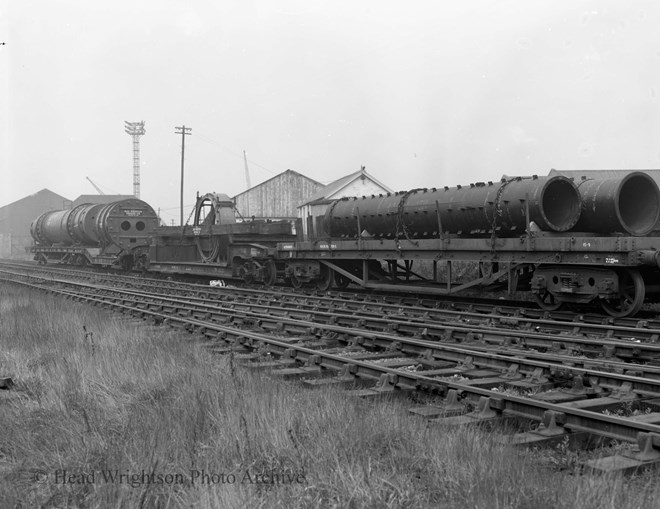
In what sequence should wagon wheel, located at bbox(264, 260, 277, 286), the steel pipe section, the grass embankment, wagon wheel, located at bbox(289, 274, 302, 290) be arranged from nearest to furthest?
the grass embankment, wagon wheel, located at bbox(289, 274, 302, 290), wagon wheel, located at bbox(264, 260, 277, 286), the steel pipe section

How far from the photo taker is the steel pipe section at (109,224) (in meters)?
29.1

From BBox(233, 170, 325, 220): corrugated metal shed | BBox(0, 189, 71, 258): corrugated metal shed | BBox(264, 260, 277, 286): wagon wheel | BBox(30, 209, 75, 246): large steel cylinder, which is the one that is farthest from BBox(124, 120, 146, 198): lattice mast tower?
BBox(264, 260, 277, 286): wagon wheel

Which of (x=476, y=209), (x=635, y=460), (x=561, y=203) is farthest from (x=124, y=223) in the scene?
(x=635, y=460)

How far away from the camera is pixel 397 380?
625cm

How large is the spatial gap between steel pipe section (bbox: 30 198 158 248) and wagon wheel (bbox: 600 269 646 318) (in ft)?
64.9

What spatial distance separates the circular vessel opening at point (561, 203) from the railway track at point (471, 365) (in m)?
2.98

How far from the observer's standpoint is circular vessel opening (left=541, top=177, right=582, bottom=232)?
1254cm

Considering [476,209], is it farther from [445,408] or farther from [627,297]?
[445,408]

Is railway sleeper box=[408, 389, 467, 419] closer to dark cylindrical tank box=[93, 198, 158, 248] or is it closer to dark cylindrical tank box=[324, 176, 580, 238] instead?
dark cylindrical tank box=[324, 176, 580, 238]

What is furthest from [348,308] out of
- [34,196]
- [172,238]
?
[34,196]

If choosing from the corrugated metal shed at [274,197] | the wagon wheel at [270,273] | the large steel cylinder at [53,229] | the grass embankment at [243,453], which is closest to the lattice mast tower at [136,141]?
the corrugated metal shed at [274,197]

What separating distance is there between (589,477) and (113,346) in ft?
21.9

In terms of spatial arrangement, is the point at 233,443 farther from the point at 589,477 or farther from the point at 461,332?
the point at 461,332

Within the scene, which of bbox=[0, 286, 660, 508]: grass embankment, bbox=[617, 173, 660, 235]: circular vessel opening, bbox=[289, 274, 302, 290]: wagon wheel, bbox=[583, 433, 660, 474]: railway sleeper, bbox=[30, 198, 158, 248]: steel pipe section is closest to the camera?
bbox=[0, 286, 660, 508]: grass embankment
